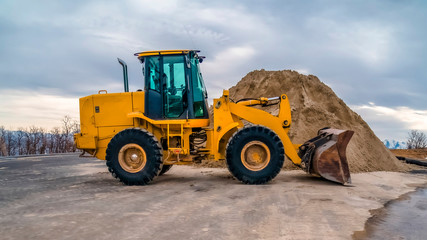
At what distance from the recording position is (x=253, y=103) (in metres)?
8.75

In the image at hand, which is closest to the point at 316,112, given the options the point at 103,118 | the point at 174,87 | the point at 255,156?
the point at 255,156

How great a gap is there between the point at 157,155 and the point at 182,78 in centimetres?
195

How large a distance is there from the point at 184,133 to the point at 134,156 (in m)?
1.27

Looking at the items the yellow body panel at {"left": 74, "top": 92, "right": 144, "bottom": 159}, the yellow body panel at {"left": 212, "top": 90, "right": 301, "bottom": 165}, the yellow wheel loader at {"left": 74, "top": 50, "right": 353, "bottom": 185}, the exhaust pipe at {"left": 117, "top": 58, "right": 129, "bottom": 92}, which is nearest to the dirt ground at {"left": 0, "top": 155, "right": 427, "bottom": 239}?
the yellow wheel loader at {"left": 74, "top": 50, "right": 353, "bottom": 185}

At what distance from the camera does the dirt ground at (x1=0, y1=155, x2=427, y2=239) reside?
13.6ft

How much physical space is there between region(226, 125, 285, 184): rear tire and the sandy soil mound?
3.18 m

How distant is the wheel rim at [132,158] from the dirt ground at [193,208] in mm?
485

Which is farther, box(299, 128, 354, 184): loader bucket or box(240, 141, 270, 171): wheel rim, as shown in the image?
box(240, 141, 270, 171): wheel rim

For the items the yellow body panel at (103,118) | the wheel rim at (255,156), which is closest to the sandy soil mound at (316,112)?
the wheel rim at (255,156)

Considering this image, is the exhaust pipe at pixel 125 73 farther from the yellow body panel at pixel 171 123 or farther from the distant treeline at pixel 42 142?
the distant treeline at pixel 42 142

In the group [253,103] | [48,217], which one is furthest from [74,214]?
[253,103]

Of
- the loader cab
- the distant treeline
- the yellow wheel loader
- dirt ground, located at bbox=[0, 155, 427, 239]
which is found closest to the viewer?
dirt ground, located at bbox=[0, 155, 427, 239]

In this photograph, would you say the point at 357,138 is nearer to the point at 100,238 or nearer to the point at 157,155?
the point at 157,155

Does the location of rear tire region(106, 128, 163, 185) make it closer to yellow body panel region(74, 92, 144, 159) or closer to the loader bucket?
yellow body panel region(74, 92, 144, 159)
